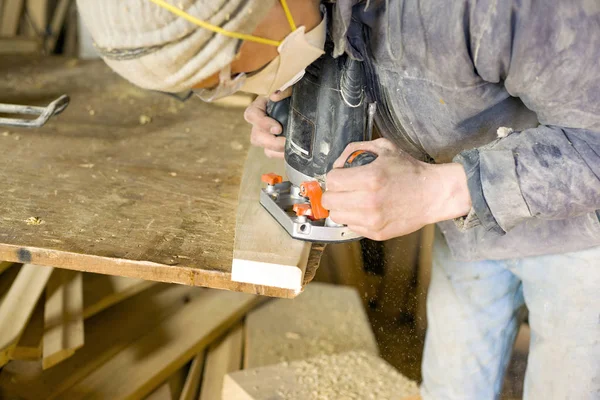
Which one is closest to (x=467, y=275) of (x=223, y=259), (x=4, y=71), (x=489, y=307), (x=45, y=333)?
(x=489, y=307)

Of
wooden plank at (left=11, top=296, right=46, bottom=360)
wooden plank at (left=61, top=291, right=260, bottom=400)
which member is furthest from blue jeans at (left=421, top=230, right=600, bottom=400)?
wooden plank at (left=11, top=296, right=46, bottom=360)

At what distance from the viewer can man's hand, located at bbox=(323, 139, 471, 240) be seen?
1042 millimetres

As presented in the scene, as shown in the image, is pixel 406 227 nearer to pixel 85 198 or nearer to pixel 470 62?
pixel 470 62

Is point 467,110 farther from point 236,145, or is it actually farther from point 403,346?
point 403,346

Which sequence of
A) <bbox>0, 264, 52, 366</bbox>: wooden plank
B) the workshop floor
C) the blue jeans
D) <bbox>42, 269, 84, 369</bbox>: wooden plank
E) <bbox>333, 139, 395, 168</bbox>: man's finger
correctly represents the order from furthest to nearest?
1. the workshop floor
2. <bbox>42, 269, 84, 369</bbox>: wooden plank
3. <bbox>0, 264, 52, 366</bbox>: wooden plank
4. the blue jeans
5. <bbox>333, 139, 395, 168</bbox>: man's finger

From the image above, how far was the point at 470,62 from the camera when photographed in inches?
40.1

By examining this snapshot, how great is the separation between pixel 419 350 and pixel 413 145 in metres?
1.42

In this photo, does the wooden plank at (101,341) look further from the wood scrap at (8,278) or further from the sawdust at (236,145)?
the sawdust at (236,145)

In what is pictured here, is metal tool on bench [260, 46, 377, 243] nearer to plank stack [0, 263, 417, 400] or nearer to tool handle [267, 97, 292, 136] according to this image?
tool handle [267, 97, 292, 136]

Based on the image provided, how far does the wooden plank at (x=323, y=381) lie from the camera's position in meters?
1.74

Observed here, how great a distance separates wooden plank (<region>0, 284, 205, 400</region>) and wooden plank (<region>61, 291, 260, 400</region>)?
26mm

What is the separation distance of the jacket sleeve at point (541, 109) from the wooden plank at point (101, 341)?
131 centimetres

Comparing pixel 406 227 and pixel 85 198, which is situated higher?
pixel 406 227

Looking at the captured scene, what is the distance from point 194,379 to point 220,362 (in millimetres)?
104
